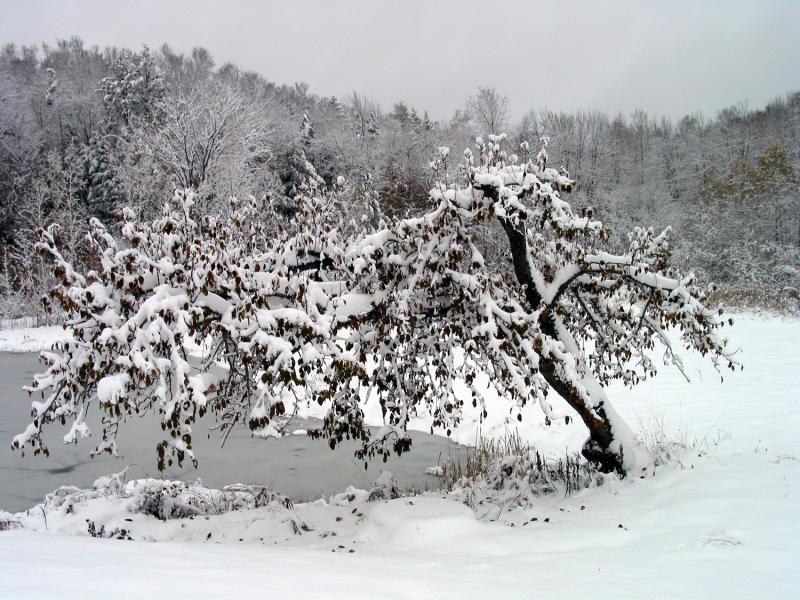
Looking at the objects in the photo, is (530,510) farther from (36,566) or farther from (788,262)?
(788,262)

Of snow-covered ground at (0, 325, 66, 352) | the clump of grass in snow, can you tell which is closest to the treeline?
snow-covered ground at (0, 325, 66, 352)

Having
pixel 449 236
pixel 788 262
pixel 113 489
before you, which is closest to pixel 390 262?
pixel 449 236

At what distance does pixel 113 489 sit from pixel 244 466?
362 centimetres

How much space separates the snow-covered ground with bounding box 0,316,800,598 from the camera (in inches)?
108

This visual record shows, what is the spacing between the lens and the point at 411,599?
274 centimetres

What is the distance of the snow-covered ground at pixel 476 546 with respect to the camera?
108 inches

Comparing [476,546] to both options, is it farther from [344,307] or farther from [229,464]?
[229,464]

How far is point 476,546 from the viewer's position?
14.3ft

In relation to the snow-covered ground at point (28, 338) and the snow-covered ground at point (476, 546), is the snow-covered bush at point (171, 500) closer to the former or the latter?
the snow-covered ground at point (476, 546)

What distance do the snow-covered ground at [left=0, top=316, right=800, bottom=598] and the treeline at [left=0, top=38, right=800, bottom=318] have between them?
575 cm

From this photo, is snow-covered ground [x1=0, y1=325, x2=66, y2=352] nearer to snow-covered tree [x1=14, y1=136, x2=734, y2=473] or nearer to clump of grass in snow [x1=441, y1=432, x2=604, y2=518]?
snow-covered tree [x1=14, y1=136, x2=734, y2=473]

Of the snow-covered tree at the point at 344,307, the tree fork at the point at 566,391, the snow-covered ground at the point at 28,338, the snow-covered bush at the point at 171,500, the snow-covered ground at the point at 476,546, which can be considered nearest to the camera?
the snow-covered ground at the point at 476,546

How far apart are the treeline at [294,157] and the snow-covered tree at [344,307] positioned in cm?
402

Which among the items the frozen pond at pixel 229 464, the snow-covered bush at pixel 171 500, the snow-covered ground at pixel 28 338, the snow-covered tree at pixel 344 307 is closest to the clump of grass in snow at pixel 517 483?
the snow-covered tree at pixel 344 307
